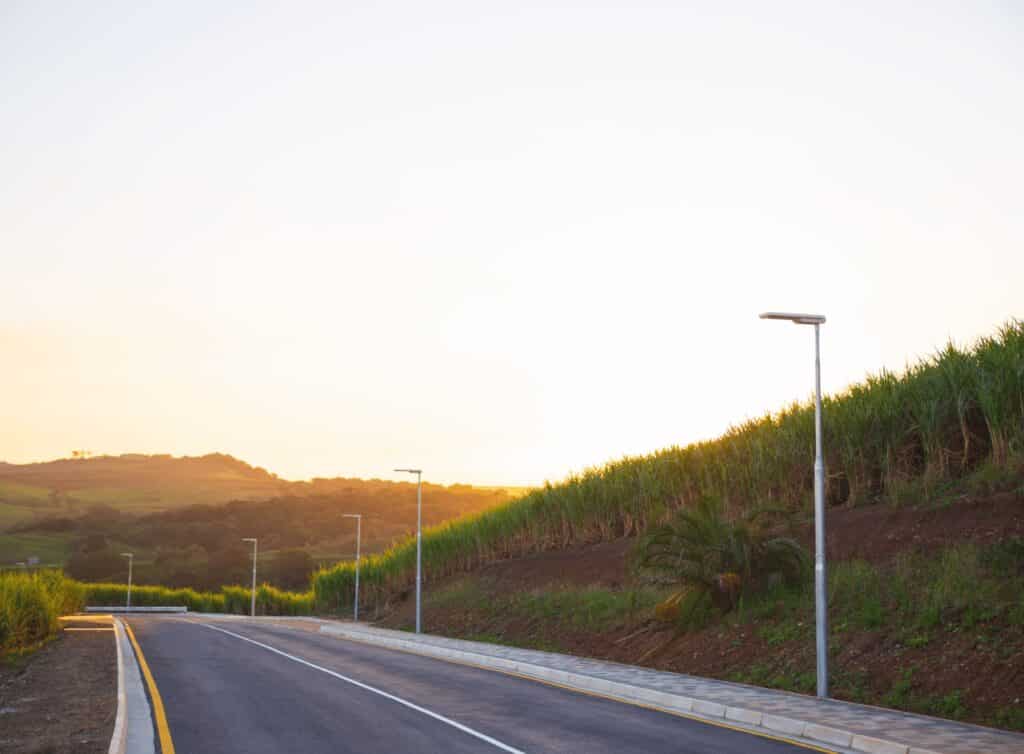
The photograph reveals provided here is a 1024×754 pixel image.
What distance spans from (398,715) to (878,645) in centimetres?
846

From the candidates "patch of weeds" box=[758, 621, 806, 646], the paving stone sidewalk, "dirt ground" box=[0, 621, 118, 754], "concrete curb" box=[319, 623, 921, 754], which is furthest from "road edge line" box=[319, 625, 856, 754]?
"dirt ground" box=[0, 621, 118, 754]

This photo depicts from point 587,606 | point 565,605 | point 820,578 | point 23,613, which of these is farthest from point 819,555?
point 23,613

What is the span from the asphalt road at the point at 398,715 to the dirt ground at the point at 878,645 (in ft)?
11.4

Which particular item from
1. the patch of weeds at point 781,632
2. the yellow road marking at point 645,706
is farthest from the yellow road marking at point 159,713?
the patch of weeds at point 781,632

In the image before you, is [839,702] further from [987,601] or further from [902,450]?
[902,450]

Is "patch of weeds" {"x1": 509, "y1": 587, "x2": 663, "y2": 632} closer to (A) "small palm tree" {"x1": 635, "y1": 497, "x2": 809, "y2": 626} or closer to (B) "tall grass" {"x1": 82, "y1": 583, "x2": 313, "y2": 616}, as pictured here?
(A) "small palm tree" {"x1": 635, "y1": 497, "x2": 809, "y2": 626}

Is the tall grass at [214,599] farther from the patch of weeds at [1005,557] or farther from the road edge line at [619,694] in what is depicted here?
the patch of weeds at [1005,557]

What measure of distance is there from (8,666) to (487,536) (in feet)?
85.4

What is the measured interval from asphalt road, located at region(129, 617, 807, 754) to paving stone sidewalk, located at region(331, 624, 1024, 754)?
109 centimetres

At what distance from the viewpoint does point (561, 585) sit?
35875 millimetres

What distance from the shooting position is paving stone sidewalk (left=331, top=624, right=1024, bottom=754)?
1212 centimetres

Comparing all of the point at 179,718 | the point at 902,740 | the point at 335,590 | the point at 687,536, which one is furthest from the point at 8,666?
the point at 335,590

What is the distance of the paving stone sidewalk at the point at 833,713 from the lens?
12.1 m

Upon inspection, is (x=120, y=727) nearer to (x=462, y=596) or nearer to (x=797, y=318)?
(x=797, y=318)
